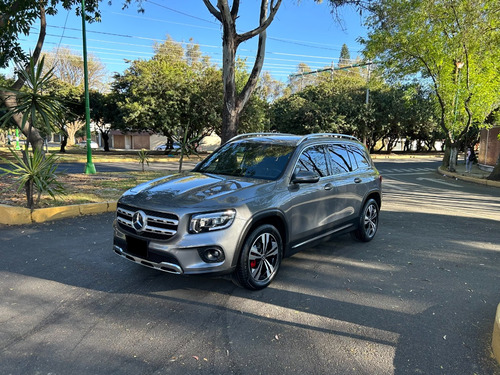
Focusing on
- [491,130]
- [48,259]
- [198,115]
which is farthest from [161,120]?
[48,259]

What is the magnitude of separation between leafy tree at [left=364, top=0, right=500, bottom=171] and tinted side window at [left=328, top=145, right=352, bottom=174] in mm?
9812

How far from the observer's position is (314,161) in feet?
16.4

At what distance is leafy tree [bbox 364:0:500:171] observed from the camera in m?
15.0

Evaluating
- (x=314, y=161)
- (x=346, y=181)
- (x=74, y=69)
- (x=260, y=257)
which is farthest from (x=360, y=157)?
(x=74, y=69)

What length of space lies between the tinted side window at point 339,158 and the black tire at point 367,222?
32.3 inches

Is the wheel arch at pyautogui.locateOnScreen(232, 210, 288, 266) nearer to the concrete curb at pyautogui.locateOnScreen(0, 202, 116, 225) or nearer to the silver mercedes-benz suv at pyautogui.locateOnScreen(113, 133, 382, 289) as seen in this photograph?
the silver mercedes-benz suv at pyautogui.locateOnScreen(113, 133, 382, 289)

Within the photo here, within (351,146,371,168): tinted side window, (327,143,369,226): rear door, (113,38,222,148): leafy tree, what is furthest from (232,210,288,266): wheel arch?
(113,38,222,148): leafy tree

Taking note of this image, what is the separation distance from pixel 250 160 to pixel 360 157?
226cm

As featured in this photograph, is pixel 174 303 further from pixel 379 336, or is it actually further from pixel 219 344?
pixel 379 336

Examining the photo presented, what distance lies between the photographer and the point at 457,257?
18.1 feet

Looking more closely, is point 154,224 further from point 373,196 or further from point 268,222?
point 373,196

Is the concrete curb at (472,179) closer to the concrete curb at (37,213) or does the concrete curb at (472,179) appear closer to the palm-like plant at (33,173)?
the concrete curb at (37,213)

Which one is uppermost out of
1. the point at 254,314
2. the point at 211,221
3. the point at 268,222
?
the point at 211,221

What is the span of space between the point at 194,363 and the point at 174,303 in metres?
1.03
